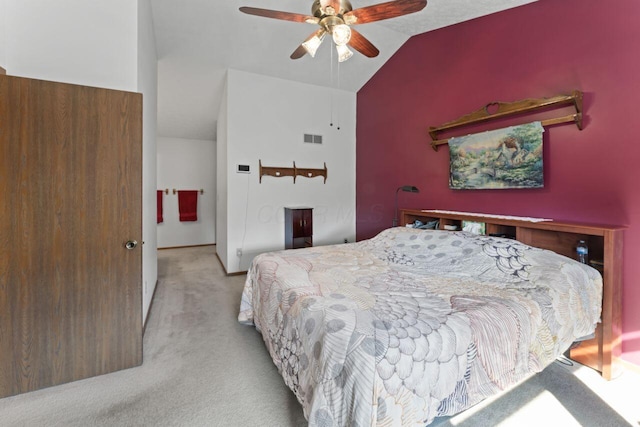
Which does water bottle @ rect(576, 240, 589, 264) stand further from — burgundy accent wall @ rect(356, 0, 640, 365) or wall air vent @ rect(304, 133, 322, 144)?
wall air vent @ rect(304, 133, 322, 144)

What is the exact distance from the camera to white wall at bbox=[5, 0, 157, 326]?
6.24 ft

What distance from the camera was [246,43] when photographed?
3.41m

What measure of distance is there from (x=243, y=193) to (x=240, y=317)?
79.8 inches

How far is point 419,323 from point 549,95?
229cm

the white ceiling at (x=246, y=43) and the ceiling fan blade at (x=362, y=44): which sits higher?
the white ceiling at (x=246, y=43)

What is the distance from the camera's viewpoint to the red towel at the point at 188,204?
20.5ft

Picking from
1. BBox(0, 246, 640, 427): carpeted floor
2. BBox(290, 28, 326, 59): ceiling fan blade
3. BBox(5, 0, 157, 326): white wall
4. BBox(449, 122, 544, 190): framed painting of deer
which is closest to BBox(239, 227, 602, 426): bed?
BBox(0, 246, 640, 427): carpeted floor

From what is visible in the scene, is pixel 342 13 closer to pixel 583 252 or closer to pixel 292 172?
pixel 583 252

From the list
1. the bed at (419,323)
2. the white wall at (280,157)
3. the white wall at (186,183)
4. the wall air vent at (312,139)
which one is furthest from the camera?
the white wall at (186,183)

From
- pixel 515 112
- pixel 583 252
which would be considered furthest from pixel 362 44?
pixel 583 252

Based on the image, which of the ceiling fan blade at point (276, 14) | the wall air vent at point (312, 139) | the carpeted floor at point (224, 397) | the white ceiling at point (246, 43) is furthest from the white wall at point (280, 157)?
the ceiling fan blade at point (276, 14)

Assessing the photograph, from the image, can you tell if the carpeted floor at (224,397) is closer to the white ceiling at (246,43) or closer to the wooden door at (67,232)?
the wooden door at (67,232)

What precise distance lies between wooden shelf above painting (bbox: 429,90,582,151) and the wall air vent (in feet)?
6.16

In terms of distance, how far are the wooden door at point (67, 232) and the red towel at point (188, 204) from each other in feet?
15.4
